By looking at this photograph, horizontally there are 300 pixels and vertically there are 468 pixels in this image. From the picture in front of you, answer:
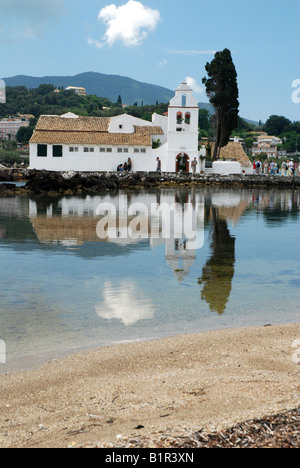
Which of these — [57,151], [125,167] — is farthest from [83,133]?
Result: [125,167]

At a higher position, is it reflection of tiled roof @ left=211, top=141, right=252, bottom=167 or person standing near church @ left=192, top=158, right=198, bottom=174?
reflection of tiled roof @ left=211, top=141, right=252, bottom=167

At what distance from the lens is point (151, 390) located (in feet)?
15.1

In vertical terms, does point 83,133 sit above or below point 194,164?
above

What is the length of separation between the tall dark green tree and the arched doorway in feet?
12.9

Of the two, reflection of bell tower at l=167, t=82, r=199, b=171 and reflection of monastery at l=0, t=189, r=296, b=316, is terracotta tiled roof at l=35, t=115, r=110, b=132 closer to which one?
reflection of bell tower at l=167, t=82, r=199, b=171

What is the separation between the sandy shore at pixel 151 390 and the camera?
3623 mm

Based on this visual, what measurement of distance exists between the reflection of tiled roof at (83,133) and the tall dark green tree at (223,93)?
268 inches

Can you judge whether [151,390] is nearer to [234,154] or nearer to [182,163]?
[182,163]

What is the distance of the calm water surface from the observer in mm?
7191

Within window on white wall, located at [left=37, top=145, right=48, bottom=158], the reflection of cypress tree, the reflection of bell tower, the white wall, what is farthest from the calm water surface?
window on white wall, located at [left=37, top=145, right=48, bottom=158]

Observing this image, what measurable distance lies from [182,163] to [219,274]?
43.8 metres

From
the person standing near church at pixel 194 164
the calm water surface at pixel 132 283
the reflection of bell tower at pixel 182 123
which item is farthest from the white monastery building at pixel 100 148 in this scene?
the calm water surface at pixel 132 283
